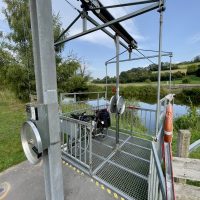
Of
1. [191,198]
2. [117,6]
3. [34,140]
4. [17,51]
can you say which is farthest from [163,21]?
[17,51]

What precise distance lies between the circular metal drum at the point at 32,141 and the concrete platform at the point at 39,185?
3.94 feet

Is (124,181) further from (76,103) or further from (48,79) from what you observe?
(76,103)

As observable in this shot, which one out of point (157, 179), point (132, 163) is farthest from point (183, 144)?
point (157, 179)

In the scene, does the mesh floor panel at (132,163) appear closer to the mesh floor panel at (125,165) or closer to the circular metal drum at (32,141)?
the mesh floor panel at (125,165)

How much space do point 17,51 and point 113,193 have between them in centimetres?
973

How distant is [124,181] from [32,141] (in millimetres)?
1697

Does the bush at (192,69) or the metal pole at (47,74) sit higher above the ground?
the bush at (192,69)

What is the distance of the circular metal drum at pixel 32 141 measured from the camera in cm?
108

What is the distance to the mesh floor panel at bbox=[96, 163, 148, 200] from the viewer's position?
2.10 metres

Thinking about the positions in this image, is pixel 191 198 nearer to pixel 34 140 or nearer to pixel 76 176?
pixel 76 176

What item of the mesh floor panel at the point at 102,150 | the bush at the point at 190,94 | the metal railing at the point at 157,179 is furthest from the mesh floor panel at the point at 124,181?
the bush at the point at 190,94

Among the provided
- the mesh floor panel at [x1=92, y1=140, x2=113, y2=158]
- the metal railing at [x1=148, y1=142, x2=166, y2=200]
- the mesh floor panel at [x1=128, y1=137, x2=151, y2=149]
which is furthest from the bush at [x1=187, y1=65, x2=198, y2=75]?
the metal railing at [x1=148, y1=142, x2=166, y2=200]

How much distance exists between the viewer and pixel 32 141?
1138 millimetres

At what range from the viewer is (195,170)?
79.9 inches
